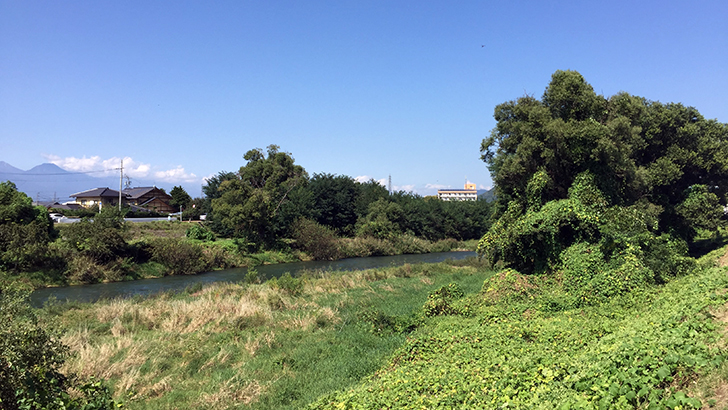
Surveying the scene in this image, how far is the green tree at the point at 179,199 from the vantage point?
70438mm

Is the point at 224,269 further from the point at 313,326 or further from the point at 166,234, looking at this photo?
the point at 313,326

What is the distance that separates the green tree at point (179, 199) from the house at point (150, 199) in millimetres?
1268

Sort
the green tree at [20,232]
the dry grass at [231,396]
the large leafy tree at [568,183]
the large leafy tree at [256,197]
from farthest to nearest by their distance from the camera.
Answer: the large leafy tree at [256,197]
the green tree at [20,232]
the large leafy tree at [568,183]
the dry grass at [231,396]

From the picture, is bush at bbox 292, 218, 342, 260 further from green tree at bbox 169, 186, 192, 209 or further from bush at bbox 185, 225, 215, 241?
green tree at bbox 169, 186, 192, 209

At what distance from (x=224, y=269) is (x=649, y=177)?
32.6m

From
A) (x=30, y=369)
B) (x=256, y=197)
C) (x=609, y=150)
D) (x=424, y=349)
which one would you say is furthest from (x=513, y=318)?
(x=256, y=197)

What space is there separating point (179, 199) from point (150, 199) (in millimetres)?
4411

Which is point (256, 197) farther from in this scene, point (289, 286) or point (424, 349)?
point (424, 349)

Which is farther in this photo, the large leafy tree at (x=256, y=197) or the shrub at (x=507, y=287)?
the large leafy tree at (x=256, y=197)

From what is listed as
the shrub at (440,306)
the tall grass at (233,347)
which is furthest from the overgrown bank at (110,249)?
the shrub at (440,306)

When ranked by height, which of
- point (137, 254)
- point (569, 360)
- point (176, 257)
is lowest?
point (176, 257)

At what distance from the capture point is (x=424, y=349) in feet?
33.7

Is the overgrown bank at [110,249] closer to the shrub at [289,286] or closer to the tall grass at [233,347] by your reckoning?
the tall grass at [233,347]

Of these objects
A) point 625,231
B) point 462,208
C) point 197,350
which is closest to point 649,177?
point 625,231
